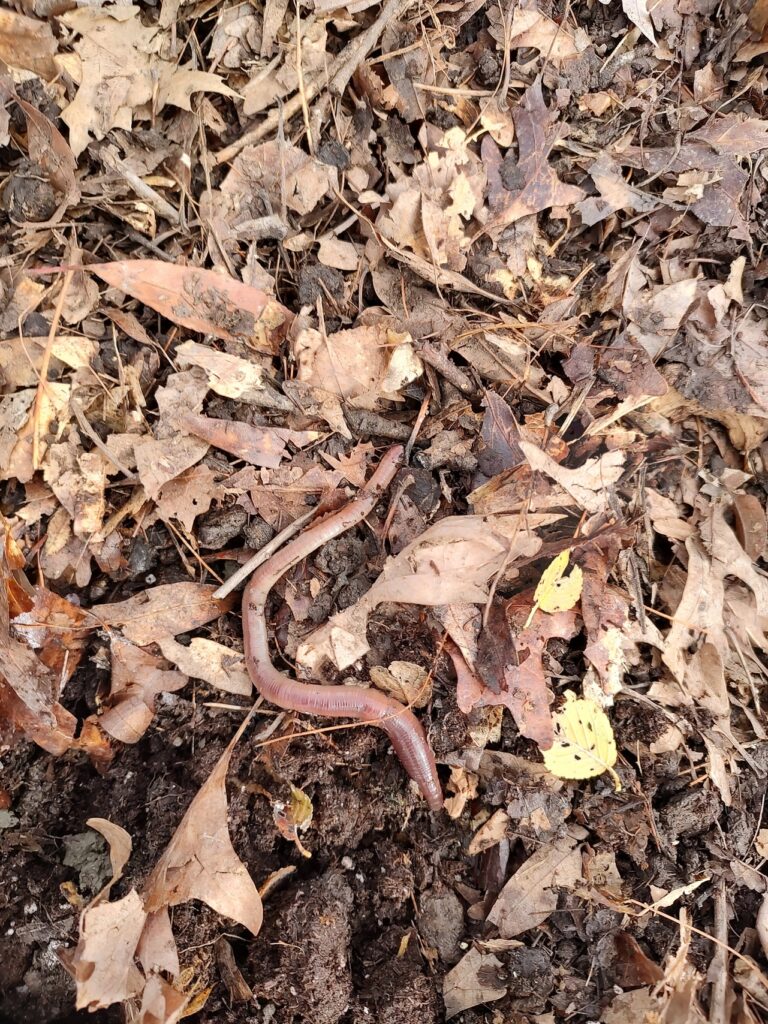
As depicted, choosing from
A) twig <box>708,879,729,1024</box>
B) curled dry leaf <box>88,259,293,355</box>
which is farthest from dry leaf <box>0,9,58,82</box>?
twig <box>708,879,729,1024</box>

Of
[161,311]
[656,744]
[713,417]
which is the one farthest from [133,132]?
[656,744]

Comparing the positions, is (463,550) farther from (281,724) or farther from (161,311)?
(161,311)

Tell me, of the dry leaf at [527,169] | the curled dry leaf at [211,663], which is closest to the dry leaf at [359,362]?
the dry leaf at [527,169]

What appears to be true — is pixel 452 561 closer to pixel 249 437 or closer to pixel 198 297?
pixel 249 437

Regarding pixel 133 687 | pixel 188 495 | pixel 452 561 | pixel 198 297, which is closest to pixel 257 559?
pixel 188 495

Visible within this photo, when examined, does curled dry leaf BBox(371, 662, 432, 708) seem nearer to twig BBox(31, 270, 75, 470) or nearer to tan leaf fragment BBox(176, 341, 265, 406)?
tan leaf fragment BBox(176, 341, 265, 406)

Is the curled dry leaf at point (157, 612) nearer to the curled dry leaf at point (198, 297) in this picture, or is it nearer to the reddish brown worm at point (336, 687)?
the reddish brown worm at point (336, 687)

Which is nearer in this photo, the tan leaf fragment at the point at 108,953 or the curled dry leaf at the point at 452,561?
the tan leaf fragment at the point at 108,953
